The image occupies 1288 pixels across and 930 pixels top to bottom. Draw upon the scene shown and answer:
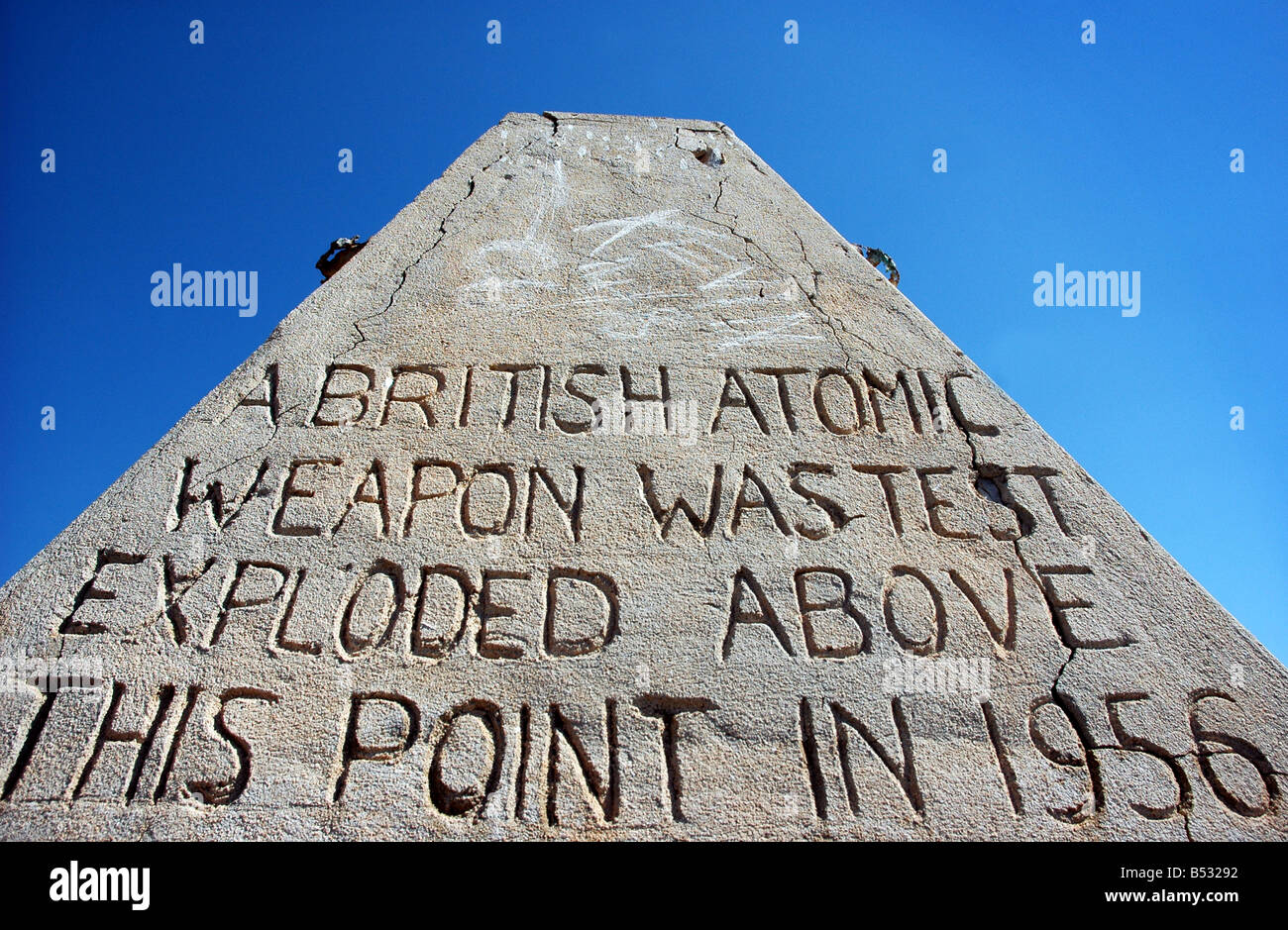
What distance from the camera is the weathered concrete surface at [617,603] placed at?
1.75 meters

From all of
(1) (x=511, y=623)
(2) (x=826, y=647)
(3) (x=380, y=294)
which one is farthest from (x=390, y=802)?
(3) (x=380, y=294)

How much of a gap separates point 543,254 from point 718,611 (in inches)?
58.8

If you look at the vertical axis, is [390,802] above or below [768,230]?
below

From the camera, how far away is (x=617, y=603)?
2.02m

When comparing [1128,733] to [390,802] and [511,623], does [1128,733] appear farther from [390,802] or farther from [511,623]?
[390,802]

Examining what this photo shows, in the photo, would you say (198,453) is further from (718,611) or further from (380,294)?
(718,611)

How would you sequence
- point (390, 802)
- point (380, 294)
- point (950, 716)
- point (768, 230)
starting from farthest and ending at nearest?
point (768, 230)
point (380, 294)
point (950, 716)
point (390, 802)

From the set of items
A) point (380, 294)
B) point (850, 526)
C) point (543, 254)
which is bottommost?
point (850, 526)

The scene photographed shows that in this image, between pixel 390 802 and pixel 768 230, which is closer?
pixel 390 802

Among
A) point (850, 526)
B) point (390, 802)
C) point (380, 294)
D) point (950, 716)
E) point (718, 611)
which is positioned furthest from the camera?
point (380, 294)

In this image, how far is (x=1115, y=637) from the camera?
2.03m

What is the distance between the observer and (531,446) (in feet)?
7.58

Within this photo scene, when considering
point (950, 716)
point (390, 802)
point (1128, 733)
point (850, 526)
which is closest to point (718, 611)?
point (850, 526)

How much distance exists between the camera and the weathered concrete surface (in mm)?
1748
